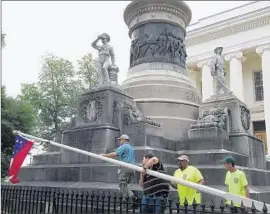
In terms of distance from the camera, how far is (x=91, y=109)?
11.0m

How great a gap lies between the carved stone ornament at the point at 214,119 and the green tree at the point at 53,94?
71.1ft

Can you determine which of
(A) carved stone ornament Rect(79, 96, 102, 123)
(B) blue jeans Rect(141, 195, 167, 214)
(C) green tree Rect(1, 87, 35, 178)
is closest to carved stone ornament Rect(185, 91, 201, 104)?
(A) carved stone ornament Rect(79, 96, 102, 123)

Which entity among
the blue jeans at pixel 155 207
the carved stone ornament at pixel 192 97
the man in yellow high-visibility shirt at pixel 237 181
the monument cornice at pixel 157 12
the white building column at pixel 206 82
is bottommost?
the blue jeans at pixel 155 207

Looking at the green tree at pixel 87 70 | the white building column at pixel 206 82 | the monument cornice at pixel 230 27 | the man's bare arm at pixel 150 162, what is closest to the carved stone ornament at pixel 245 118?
the man's bare arm at pixel 150 162

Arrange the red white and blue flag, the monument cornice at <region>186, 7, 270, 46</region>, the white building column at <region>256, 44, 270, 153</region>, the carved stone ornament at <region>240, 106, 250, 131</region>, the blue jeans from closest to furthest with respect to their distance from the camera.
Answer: the blue jeans → the red white and blue flag → the carved stone ornament at <region>240, 106, 250, 131</region> → the white building column at <region>256, 44, 270, 153</region> → the monument cornice at <region>186, 7, 270, 46</region>

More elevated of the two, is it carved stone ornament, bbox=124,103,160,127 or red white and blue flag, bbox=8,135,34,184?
carved stone ornament, bbox=124,103,160,127

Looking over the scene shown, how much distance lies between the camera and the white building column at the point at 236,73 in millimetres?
33219

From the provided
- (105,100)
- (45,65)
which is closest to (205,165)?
(105,100)

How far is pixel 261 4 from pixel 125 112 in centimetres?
2815

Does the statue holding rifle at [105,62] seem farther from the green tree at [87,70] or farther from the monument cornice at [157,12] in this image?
the green tree at [87,70]

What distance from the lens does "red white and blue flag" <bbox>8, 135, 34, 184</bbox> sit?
7.48 m

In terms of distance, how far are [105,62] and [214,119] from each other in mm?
3904

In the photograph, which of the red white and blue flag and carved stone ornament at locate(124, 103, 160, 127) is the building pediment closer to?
carved stone ornament at locate(124, 103, 160, 127)

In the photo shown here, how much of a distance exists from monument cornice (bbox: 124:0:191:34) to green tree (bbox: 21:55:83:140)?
1901 centimetres
